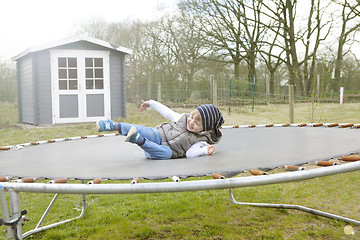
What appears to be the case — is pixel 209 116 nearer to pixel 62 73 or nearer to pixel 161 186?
pixel 161 186

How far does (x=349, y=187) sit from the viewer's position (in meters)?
2.81

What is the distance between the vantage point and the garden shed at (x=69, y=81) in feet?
22.7

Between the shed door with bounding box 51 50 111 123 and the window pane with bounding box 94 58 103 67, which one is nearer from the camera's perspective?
the shed door with bounding box 51 50 111 123

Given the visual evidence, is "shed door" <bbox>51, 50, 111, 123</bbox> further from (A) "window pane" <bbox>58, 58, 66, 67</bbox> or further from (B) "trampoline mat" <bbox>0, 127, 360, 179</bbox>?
(B) "trampoline mat" <bbox>0, 127, 360, 179</bbox>

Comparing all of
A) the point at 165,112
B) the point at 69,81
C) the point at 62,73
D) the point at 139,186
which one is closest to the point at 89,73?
the point at 69,81

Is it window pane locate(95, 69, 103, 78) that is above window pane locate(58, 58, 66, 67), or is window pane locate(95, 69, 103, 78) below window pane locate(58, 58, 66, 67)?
below

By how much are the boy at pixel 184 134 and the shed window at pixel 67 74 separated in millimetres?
5685

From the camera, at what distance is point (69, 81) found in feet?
23.0

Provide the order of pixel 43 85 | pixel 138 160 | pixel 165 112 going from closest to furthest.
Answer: pixel 138 160
pixel 165 112
pixel 43 85

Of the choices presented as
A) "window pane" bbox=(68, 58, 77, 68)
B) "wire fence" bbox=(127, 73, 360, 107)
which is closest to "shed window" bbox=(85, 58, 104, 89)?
"window pane" bbox=(68, 58, 77, 68)

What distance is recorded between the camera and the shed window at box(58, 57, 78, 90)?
22.9ft

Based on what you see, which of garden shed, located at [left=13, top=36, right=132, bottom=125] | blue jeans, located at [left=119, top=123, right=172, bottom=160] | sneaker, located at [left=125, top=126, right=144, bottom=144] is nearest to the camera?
sneaker, located at [left=125, top=126, right=144, bottom=144]

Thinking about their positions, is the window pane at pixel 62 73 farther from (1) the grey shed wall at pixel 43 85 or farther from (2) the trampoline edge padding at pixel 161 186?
(2) the trampoline edge padding at pixel 161 186

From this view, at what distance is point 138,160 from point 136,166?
215mm
